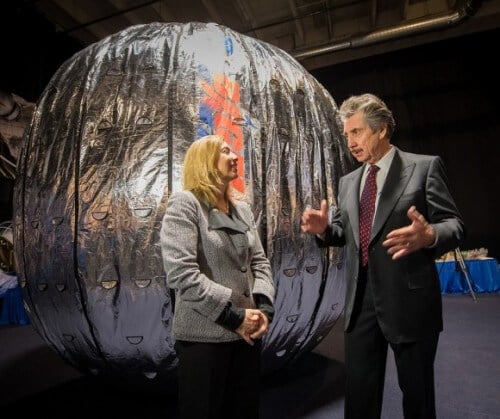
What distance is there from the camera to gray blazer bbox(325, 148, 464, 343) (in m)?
1.29

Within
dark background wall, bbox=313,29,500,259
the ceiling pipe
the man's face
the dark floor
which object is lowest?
the dark floor

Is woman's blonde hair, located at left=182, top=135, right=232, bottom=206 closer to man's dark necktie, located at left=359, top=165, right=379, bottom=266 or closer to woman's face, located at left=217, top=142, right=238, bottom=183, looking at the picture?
woman's face, located at left=217, top=142, right=238, bottom=183

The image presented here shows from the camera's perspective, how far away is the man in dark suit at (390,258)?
1.29 meters

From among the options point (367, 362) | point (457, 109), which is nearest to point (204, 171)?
point (367, 362)

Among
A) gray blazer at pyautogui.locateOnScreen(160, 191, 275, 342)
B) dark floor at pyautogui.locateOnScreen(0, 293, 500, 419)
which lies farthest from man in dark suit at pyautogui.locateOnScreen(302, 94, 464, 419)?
dark floor at pyautogui.locateOnScreen(0, 293, 500, 419)

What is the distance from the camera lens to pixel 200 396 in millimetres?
1195

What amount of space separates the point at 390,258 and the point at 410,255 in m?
0.07

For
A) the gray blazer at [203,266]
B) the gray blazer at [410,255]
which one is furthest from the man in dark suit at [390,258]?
the gray blazer at [203,266]

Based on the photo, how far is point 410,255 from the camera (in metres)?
1.33

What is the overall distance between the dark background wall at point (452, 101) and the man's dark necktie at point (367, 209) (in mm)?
6550

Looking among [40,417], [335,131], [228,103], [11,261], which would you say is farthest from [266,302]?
[11,261]

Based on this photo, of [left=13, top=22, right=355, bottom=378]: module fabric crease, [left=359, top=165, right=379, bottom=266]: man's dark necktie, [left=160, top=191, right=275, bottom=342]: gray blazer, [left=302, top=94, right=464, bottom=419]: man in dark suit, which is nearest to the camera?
[left=160, top=191, right=275, bottom=342]: gray blazer

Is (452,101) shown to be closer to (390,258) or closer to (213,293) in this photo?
(390,258)

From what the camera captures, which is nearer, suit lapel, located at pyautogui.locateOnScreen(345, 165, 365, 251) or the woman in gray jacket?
the woman in gray jacket
